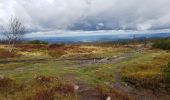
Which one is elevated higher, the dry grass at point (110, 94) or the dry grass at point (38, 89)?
the dry grass at point (38, 89)

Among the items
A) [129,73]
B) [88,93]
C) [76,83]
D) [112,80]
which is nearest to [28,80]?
[76,83]

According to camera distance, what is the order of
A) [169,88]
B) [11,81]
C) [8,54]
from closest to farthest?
[11,81] → [169,88] → [8,54]

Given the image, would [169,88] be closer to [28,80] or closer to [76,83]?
[76,83]

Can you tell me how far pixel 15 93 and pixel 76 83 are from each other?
7704 mm

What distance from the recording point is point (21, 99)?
35.4m

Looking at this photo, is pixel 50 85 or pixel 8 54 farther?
pixel 8 54

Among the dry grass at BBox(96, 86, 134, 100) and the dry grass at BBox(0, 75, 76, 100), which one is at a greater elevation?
the dry grass at BBox(0, 75, 76, 100)

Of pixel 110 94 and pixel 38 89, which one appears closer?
pixel 38 89

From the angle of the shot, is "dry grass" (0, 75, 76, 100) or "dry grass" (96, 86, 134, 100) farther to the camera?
"dry grass" (96, 86, 134, 100)

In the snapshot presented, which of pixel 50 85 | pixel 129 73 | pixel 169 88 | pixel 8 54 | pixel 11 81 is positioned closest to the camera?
pixel 50 85

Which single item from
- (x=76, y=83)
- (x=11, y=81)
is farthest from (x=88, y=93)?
(x=11, y=81)

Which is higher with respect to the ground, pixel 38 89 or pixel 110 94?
pixel 38 89

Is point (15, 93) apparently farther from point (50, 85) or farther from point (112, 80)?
point (112, 80)

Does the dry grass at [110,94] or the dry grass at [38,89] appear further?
the dry grass at [110,94]
